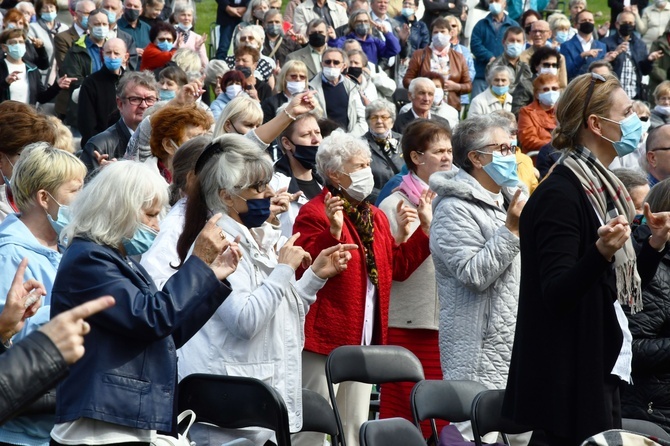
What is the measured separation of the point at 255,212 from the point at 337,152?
4.91ft

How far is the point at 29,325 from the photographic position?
4.64 m

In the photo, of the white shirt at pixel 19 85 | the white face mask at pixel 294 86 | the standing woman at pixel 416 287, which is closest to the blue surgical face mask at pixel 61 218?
the standing woman at pixel 416 287

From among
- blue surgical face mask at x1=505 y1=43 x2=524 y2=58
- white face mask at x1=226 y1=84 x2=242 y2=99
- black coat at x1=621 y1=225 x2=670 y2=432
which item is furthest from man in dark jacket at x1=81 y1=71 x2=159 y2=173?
blue surgical face mask at x1=505 y1=43 x2=524 y2=58

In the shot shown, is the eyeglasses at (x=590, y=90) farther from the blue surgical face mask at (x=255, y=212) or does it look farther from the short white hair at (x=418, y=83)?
the short white hair at (x=418, y=83)

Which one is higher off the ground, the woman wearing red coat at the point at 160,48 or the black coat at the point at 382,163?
the woman wearing red coat at the point at 160,48

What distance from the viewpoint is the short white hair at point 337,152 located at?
641cm

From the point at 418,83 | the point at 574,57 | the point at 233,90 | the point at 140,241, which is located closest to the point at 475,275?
the point at 140,241

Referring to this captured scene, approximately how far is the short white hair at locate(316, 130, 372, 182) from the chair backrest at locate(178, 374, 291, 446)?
1977mm

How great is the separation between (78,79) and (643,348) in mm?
9185

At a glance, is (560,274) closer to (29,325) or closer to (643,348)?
(643,348)

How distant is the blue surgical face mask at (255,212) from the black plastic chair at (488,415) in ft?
3.97

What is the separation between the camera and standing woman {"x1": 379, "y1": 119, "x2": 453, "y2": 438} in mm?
A: 6539

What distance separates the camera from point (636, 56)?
715 inches

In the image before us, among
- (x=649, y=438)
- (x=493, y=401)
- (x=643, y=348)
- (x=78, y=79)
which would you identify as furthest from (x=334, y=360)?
(x=78, y=79)
